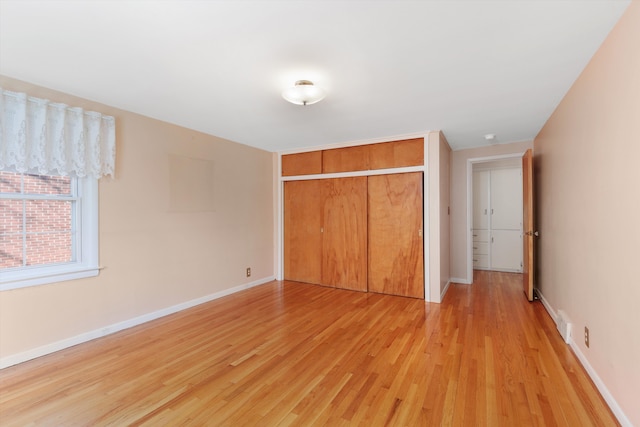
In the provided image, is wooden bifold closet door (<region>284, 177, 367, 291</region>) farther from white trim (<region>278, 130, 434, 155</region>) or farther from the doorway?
the doorway

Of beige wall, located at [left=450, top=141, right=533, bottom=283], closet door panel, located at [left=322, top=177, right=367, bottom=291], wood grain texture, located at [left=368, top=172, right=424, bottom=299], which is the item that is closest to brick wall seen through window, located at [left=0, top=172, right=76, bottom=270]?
closet door panel, located at [left=322, top=177, right=367, bottom=291]

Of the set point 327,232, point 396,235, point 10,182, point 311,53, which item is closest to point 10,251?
point 10,182

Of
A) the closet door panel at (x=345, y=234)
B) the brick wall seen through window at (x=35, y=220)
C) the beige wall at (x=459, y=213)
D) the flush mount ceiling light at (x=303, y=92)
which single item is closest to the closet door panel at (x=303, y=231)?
the closet door panel at (x=345, y=234)

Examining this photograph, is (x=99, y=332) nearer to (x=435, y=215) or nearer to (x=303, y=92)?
(x=303, y=92)

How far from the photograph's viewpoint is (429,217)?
13.1ft

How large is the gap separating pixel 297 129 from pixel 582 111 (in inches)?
111

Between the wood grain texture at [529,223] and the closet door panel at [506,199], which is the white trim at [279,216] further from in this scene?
the closet door panel at [506,199]

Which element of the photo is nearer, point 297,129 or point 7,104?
point 7,104

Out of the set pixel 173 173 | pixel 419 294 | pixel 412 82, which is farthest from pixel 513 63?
pixel 173 173

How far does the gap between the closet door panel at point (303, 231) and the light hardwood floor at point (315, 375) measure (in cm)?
154

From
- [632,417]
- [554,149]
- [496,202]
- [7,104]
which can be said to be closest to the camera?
[632,417]

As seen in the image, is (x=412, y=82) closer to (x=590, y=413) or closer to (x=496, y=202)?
(x=590, y=413)

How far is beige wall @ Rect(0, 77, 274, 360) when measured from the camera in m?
2.55

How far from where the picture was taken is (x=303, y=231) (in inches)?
199
